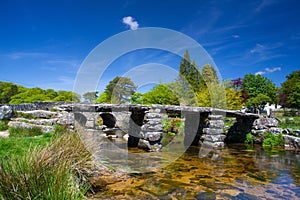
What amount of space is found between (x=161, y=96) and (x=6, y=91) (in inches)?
1918

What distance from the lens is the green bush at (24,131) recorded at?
874 centimetres

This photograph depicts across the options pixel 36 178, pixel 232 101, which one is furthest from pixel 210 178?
pixel 232 101

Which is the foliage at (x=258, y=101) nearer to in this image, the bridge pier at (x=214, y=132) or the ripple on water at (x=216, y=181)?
the bridge pier at (x=214, y=132)

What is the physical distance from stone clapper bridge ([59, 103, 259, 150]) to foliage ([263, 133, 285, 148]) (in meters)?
1.59

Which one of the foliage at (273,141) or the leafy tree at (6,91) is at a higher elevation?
the leafy tree at (6,91)

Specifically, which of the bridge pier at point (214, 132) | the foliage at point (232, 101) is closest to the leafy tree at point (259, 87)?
the foliage at point (232, 101)

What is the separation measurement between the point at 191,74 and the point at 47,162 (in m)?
34.1

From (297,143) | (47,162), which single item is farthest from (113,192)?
(297,143)

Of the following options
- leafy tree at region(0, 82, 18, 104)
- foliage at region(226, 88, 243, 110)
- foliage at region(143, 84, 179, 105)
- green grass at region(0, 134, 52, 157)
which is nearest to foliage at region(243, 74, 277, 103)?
foliage at region(226, 88, 243, 110)

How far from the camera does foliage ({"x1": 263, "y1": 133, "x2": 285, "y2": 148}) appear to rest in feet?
43.7

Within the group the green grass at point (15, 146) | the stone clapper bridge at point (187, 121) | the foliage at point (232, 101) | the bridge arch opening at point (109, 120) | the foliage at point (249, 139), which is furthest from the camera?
the foliage at point (232, 101)

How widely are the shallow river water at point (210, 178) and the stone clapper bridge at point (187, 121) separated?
1.61 meters

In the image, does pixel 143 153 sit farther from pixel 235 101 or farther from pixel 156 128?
pixel 235 101

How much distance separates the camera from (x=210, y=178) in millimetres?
6973
